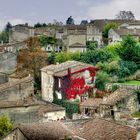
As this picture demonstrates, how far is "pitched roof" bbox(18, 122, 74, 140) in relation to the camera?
27.1m

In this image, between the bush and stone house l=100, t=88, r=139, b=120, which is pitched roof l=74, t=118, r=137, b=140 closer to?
stone house l=100, t=88, r=139, b=120

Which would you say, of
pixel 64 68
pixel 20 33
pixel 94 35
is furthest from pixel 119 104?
pixel 20 33

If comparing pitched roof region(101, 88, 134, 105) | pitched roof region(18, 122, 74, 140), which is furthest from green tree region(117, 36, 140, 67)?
pitched roof region(18, 122, 74, 140)

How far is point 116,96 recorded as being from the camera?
49688 millimetres

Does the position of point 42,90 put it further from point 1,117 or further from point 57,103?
point 1,117

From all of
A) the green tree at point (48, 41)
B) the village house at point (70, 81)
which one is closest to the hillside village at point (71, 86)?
the village house at point (70, 81)

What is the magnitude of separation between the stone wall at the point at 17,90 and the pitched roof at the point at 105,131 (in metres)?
22.0

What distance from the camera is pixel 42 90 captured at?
58125mm

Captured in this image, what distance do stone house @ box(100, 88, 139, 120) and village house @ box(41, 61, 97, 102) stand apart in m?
4.70

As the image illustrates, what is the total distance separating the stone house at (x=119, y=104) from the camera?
48.2m

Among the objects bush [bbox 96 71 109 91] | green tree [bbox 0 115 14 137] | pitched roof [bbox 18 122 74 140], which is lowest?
green tree [bbox 0 115 14 137]

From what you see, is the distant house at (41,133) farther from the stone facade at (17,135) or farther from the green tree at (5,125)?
the green tree at (5,125)

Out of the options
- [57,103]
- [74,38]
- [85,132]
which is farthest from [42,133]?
[74,38]

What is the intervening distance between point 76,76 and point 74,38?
22.2m
